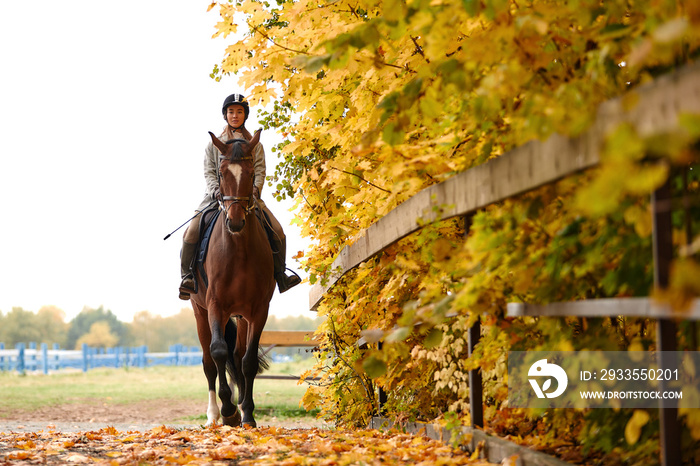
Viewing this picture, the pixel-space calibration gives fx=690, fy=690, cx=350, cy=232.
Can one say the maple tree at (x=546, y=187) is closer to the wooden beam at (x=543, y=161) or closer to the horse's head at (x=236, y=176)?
the wooden beam at (x=543, y=161)

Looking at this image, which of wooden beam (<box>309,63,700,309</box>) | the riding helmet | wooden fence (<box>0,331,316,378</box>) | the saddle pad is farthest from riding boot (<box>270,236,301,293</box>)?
wooden fence (<box>0,331,316,378</box>)

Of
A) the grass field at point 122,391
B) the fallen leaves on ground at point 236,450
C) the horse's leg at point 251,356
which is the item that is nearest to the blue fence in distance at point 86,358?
the grass field at point 122,391

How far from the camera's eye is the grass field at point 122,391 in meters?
17.1

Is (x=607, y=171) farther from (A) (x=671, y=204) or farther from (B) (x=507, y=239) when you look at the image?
(B) (x=507, y=239)

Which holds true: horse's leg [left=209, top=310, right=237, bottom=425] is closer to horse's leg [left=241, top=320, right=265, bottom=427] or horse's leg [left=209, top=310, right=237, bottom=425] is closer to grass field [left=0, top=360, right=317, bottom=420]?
horse's leg [left=241, top=320, right=265, bottom=427]

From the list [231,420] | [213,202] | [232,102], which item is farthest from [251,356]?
[232,102]

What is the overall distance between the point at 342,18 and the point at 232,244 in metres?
3.24

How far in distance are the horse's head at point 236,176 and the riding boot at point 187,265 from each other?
1.26 metres

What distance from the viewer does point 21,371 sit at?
35156 millimetres

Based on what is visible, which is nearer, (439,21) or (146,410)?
(439,21)

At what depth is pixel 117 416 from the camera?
1475 cm

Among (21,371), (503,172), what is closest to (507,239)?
(503,172)

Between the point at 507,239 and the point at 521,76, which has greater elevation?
the point at 521,76

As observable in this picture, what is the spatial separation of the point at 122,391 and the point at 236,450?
2088cm
